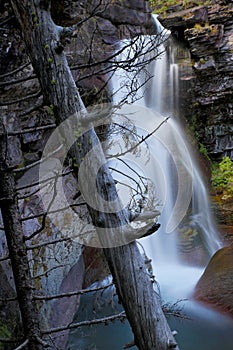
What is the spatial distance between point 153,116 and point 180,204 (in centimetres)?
247

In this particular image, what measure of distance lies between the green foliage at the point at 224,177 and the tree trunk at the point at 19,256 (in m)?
7.26

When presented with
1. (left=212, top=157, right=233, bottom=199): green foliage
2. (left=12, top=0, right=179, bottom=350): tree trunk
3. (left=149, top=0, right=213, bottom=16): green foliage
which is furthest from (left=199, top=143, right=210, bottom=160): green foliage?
(left=12, top=0, right=179, bottom=350): tree trunk

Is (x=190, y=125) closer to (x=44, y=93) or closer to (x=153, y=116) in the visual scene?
(x=153, y=116)

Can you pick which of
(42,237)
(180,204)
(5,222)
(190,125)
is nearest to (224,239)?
(180,204)

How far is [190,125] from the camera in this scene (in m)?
9.62

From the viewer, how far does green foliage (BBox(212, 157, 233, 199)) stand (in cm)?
898

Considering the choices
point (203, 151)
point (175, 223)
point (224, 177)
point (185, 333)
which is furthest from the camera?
point (203, 151)

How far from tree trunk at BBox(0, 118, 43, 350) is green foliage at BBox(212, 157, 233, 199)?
726 cm

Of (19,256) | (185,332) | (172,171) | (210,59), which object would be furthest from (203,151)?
(19,256)

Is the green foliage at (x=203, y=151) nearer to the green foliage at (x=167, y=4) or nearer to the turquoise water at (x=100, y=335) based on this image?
the green foliage at (x=167, y=4)

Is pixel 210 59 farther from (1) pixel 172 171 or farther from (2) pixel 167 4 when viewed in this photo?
(1) pixel 172 171

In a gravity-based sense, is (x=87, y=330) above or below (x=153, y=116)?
below

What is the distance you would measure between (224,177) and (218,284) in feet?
14.3

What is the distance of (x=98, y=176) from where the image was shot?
242 centimetres
